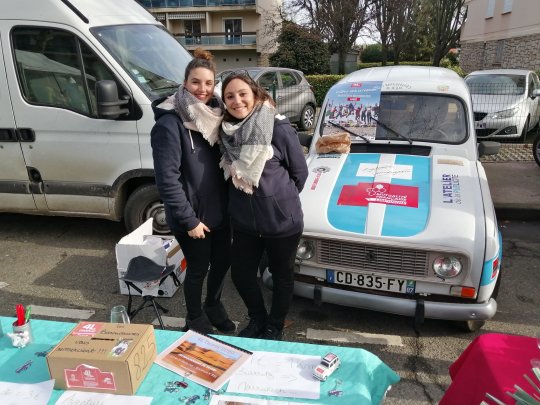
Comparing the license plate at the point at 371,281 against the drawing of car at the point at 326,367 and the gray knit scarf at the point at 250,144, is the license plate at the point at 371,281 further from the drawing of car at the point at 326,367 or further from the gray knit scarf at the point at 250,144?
the drawing of car at the point at 326,367

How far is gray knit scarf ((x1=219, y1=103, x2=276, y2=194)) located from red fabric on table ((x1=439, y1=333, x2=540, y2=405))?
143 centimetres

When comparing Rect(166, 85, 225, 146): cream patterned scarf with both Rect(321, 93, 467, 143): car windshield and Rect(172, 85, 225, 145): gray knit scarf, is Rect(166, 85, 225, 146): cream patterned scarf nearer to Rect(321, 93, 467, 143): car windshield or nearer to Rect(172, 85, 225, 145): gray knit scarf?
Rect(172, 85, 225, 145): gray knit scarf

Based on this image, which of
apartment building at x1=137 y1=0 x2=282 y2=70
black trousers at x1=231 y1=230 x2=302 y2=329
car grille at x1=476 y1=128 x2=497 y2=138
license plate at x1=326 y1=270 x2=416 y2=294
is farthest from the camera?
apartment building at x1=137 y1=0 x2=282 y2=70

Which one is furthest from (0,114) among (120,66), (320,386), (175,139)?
(320,386)

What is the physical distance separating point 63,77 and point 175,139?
2.49m

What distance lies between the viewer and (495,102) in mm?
9461

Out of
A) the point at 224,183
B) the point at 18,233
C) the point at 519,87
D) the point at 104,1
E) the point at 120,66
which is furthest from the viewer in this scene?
the point at 519,87

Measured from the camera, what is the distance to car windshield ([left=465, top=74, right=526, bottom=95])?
9.96 metres

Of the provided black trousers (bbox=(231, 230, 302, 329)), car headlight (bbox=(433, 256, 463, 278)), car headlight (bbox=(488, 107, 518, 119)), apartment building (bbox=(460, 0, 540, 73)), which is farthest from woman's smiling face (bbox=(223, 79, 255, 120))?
apartment building (bbox=(460, 0, 540, 73))

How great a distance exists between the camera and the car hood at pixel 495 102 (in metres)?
9.30

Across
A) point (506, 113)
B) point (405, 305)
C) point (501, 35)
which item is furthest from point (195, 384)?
point (501, 35)

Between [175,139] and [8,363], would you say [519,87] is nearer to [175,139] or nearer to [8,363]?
[175,139]

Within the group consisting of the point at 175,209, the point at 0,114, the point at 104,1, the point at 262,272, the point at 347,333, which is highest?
the point at 104,1

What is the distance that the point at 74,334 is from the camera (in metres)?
2.05
